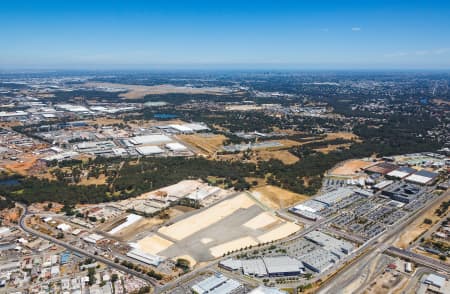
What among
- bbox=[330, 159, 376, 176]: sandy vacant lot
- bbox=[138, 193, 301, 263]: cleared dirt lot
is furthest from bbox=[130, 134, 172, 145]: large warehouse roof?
bbox=[138, 193, 301, 263]: cleared dirt lot

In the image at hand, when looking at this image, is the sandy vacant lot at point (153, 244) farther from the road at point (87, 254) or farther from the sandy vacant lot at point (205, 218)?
the road at point (87, 254)

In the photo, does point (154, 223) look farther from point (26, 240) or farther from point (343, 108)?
point (343, 108)

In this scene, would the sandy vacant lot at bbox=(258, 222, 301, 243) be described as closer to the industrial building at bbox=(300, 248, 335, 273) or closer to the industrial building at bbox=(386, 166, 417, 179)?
the industrial building at bbox=(300, 248, 335, 273)

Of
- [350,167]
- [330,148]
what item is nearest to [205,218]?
[350,167]

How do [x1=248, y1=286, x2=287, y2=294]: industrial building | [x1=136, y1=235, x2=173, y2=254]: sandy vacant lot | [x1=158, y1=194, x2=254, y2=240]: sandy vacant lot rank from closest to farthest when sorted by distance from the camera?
[x1=248, y1=286, x2=287, y2=294]: industrial building
[x1=136, y1=235, x2=173, y2=254]: sandy vacant lot
[x1=158, y1=194, x2=254, y2=240]: sandy vacant lot

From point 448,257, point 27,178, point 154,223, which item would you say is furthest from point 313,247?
point 27,178

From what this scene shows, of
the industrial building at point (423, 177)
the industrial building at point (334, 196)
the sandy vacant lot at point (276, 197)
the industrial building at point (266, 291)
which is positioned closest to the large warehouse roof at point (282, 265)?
the industrial building at point (266, 291)
